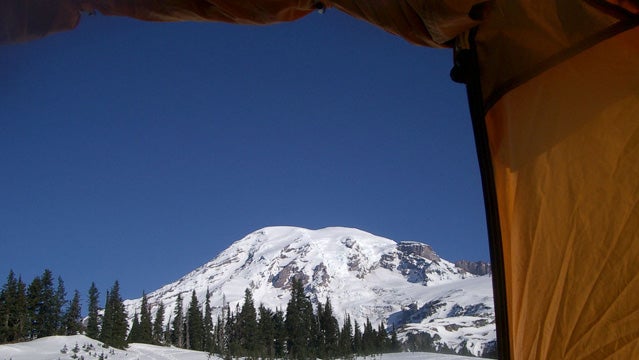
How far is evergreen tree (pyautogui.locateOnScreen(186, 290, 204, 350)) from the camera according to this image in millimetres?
60688

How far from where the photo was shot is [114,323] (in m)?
47.3

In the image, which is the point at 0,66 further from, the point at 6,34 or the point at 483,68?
the point at 483,68

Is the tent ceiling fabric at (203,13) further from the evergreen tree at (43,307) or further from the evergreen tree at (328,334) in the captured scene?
the evergreen tree at (328,334)

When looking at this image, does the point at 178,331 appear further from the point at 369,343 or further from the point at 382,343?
the point at 382,343

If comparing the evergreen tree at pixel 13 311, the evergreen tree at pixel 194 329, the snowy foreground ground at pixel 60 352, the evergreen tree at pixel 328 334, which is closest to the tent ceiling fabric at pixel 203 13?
the snowy foreground ground at pixel 60 352

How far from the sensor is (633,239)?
65.2 inches

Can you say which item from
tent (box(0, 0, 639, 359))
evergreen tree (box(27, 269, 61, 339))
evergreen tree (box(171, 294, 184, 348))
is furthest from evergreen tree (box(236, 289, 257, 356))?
tent (box(0, 0, 639, 359))

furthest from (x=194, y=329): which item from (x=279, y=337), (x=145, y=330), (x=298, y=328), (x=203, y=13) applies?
(x=203, y=13)

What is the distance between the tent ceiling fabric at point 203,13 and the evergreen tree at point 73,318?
47.9 metres

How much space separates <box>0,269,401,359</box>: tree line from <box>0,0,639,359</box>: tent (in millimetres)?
39799

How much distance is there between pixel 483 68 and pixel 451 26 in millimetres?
264

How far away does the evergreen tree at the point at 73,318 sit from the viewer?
4483cm

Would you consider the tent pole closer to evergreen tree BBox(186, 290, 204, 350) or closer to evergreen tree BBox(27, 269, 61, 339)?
A: evergreen tree BBox(27, 269, 61, 339)

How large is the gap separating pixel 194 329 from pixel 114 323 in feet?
50.6
